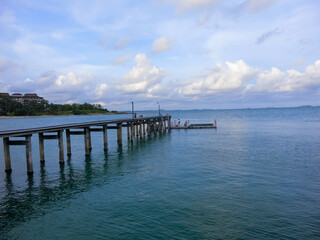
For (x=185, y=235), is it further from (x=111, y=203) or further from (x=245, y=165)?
(x=245, y=165)

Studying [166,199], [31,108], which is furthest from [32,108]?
[166,199]

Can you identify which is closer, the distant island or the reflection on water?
the reflection on water

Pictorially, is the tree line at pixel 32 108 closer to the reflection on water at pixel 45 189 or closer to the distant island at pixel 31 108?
the distant island at pixel 31 108

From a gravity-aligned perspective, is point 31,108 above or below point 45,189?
above

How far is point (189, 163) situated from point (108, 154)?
37.6 feet

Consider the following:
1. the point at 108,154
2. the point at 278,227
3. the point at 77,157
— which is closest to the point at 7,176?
the point at 77,157

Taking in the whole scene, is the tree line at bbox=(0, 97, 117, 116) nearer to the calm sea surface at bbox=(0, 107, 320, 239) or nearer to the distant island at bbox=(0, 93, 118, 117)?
the distant island at bbox=(0, 93, 118, 117)

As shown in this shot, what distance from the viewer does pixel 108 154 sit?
3092cm

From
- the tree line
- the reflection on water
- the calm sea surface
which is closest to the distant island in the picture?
the tree line

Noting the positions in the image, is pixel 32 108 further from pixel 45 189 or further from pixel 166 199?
pixel 166 199

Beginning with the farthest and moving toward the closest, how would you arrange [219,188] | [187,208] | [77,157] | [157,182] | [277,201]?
[77,157] < [157,182] < [219,188] < [277,201] < [187,208]

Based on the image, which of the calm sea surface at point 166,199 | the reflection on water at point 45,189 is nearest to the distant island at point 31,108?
the calm sea surface at point 166,199

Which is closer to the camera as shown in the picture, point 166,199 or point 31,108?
point 166,199

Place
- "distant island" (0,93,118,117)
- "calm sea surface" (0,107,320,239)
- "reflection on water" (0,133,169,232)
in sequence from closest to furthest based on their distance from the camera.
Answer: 1. "calm sea surface" (0,107,320,239)
2. "reflection on water" (0,133,169,232)
3. "distant island" (0,93,118,117)
